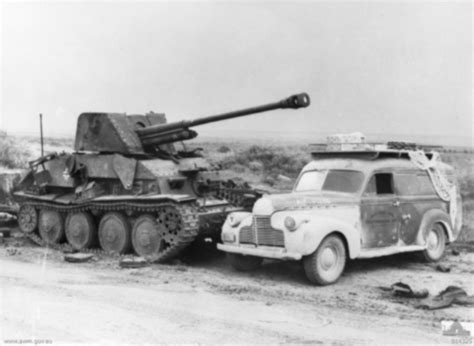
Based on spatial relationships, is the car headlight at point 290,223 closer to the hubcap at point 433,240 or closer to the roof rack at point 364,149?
the roof rack at point 364,149

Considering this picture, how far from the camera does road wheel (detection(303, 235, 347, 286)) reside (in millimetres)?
9453

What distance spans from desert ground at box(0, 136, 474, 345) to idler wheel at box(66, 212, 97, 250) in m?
0.59

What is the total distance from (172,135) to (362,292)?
216 inches

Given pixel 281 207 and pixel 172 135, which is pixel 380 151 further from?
pixel 172 135

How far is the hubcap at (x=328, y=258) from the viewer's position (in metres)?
9.59

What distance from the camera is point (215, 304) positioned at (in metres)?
8.48

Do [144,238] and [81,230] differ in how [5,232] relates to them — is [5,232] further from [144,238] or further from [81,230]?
[144,238]

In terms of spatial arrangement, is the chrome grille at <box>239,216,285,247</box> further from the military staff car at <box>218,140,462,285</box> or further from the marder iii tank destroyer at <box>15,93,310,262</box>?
the marder iii tank destroyer at <box>15,93,310,262</box>

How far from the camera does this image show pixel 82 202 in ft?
42.3

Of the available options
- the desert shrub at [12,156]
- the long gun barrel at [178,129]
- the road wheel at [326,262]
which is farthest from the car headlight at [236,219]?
the desert shrub at [12,156]

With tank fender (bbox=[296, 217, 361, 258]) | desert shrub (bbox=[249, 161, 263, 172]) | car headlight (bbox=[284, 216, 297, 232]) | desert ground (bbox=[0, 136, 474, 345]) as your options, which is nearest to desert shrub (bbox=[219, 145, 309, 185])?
desert shrub (bbox=[249, 161, 263, 172])

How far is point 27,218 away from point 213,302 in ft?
23.3

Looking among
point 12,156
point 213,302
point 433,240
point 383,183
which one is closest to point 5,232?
point 213,302

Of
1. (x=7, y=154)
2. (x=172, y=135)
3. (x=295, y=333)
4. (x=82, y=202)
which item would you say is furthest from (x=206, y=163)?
(x=7, y=154)
